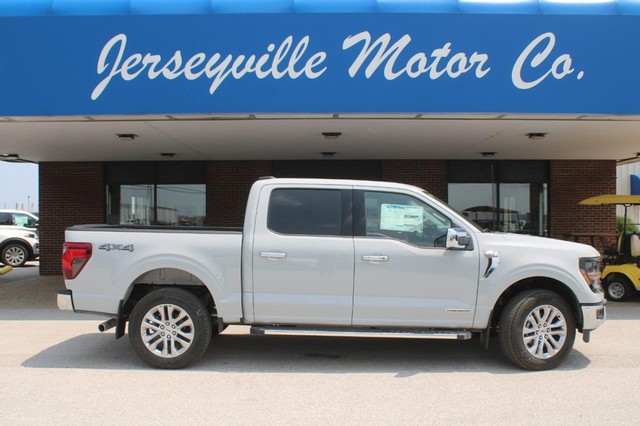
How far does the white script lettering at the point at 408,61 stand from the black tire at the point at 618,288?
17.3 ft

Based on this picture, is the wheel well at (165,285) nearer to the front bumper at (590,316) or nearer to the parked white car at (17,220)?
the front bumper at (590,316)

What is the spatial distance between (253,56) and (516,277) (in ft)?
15.8

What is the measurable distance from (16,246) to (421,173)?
41.9 feet

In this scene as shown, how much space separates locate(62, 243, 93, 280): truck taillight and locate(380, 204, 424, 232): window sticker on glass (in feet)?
10.2

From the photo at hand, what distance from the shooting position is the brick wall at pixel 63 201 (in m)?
14.2

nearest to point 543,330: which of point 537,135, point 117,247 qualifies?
point 117,247

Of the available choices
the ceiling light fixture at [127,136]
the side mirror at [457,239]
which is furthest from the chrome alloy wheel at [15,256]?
the side mirror at [457,239]

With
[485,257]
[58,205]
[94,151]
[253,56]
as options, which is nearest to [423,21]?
[253,56]

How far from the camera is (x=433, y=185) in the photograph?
13742 mm

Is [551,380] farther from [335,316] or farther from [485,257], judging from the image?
[335,316]

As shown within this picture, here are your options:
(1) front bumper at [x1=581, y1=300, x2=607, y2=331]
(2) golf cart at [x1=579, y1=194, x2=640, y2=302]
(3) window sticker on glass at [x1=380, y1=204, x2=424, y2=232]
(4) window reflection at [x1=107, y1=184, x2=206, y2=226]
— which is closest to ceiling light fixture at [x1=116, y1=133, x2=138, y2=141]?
(4) window reflection at [x1=107, y1=184, x2=206, y2=226]

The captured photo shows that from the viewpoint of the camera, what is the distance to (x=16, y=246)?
57.0 ft

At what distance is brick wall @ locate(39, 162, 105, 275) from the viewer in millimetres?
14234

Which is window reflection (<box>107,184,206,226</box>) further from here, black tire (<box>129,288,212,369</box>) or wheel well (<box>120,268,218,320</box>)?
black tire (<box>129,288,212,369</box>)
